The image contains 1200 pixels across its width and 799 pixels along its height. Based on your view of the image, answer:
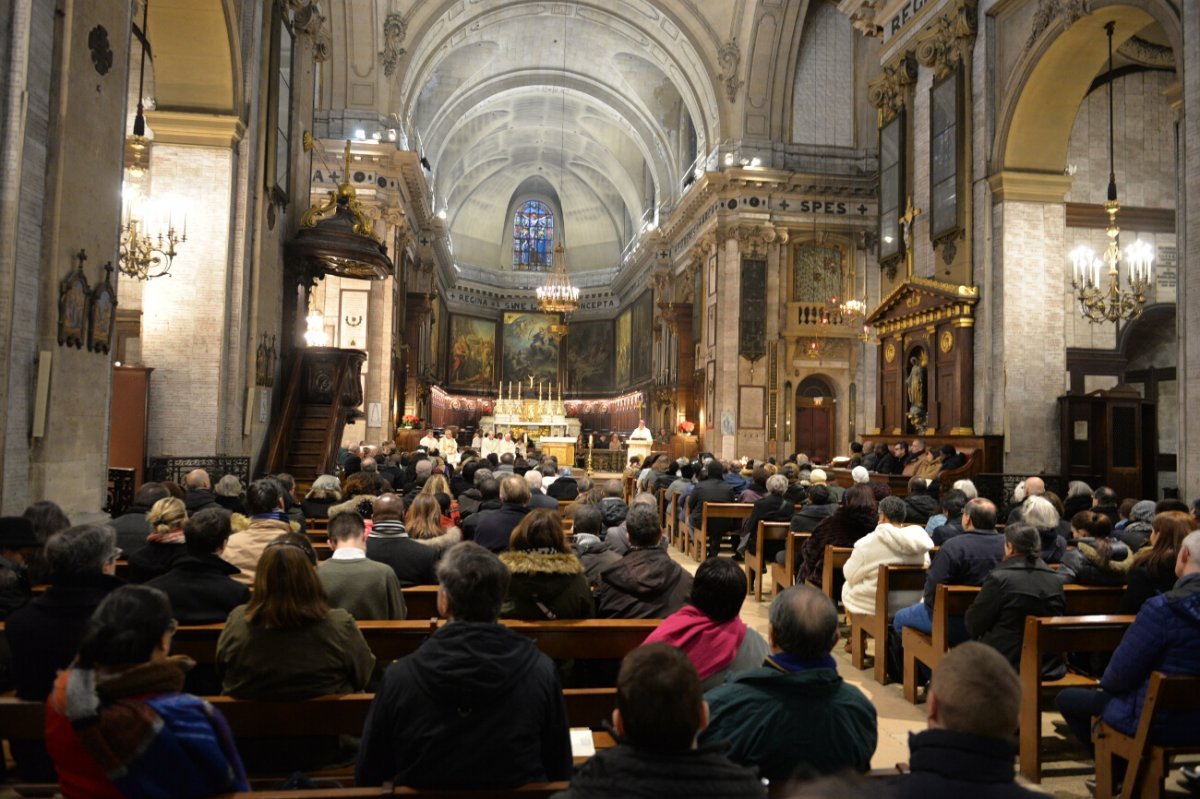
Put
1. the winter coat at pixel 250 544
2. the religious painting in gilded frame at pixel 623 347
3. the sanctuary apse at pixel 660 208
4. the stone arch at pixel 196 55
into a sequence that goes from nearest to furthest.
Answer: the winter coat at pixel 250 544 < the sanctuary apse at pixel 660 208 < the stone arch at pixel 196 55 < the religious painting in gilded frame at pixel 623 347

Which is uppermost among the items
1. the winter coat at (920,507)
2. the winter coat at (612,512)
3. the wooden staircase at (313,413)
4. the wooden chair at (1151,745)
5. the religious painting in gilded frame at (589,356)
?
the religious painting in gilded frame at (589,356)

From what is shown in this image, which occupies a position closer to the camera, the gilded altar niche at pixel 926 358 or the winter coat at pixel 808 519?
the winter coat at pixel 808 519

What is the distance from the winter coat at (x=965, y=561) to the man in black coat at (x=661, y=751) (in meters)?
3.75

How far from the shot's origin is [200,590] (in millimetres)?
3537

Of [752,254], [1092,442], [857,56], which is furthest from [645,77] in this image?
[1092,442]

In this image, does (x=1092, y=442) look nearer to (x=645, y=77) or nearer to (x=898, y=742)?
(x=898, y=742)

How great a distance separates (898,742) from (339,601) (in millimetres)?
3169

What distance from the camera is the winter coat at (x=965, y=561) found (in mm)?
5031

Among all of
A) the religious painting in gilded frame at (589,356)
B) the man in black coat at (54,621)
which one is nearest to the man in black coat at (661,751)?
the man in black coat at (54,621)

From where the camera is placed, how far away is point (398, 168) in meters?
21.0

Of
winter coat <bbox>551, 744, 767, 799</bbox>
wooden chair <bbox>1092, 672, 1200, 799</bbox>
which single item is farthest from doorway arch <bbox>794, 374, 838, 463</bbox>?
winter coat <bbox>551, 744, 767, 799</bbox>

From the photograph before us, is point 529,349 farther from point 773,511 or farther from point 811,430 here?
point 773,511

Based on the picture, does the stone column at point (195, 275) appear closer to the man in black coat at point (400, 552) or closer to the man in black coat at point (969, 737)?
the man in black coat at point (400, 552)

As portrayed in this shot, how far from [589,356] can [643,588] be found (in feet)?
125
